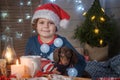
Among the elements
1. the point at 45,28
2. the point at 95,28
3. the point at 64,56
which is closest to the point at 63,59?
the point at 64,56

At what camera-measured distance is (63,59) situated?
1.02 m

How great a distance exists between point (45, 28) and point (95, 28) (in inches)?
80.3

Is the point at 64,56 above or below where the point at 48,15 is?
below

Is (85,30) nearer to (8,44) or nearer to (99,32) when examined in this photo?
(99,32)

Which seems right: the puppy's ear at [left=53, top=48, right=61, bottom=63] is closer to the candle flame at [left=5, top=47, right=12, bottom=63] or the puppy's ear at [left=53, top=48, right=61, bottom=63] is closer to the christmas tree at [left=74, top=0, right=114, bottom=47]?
the candle flame at [left=5, top=47, right=12, bottom=63]

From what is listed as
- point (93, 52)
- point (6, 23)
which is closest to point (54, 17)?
point (6, 23)

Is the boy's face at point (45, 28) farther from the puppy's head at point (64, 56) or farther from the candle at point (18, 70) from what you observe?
the candle at point (18, 70)

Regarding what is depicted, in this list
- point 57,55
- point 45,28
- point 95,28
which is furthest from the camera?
point 95,28

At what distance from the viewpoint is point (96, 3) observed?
10.3 feet

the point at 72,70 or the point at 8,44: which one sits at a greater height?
the point at 8,44

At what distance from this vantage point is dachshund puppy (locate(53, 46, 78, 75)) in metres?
1.01

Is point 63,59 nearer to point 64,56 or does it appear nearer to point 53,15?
point 64,56

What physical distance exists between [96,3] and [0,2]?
1.06 m

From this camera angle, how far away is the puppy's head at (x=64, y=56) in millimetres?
1009
